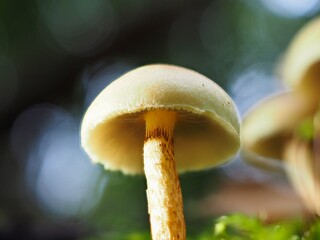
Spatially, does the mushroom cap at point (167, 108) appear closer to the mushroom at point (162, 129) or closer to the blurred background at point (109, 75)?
the mushroom at point (162, 129)

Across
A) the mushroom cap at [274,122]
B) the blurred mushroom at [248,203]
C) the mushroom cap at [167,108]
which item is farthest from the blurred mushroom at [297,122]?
the blurred mushroom at [248,203]

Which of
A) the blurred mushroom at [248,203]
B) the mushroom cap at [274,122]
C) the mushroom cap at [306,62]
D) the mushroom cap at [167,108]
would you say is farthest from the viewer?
the blurred mushroom at [248,203]

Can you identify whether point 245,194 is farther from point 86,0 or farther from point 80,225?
point 86,0

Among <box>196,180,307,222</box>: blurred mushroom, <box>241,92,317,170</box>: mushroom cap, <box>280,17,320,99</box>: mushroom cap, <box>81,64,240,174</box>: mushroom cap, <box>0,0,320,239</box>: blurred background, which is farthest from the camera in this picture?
<box>0,0,320,239</box>: blurred background

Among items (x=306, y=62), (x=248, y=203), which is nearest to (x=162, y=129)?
(x=306, y=62)

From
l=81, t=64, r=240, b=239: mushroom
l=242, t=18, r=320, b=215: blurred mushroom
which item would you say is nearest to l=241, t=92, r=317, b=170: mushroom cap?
l=242, t=18, r=320, b=215: blurred mushroom

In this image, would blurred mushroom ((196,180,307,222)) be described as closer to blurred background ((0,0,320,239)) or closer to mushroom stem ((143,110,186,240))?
blurred background ((0,0,320,239))

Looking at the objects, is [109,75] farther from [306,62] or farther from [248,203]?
[306,62]
